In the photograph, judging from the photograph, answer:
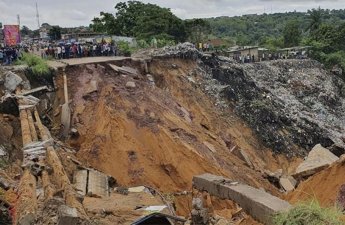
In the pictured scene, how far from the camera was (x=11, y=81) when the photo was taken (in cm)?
1894

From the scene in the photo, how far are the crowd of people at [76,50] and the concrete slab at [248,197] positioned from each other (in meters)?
15.9

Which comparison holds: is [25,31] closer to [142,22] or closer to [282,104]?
[142,22]

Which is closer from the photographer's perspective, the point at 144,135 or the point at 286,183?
the point at 286,183

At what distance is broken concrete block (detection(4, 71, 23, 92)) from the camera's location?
18.8m

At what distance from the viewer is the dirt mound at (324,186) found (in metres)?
11.2

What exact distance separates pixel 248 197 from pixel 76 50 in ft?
65.2

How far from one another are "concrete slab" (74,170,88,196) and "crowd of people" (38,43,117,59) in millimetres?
12644

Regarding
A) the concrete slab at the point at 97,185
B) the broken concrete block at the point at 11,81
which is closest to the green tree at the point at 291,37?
the broken concrete block at the point at 11,81

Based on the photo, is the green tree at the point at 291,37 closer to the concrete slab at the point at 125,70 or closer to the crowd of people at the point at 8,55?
the concrete slab at the point at 125,70

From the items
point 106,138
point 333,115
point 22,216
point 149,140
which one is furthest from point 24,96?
point 333,115

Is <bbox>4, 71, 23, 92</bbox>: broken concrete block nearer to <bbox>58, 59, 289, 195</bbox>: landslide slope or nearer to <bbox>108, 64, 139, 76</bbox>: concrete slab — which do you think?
<bbox>58, 59, 289, 195</bbox>: landslide slope

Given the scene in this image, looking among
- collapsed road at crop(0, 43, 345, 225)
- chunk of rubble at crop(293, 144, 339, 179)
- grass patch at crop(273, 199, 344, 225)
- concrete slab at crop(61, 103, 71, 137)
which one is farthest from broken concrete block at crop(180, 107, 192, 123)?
grass patch at crop(273, 199, 344, 225)

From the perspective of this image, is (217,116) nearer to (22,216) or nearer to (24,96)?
(24,96)

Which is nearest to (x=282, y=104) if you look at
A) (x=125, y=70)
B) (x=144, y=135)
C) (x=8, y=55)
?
(x=125, y=70)
